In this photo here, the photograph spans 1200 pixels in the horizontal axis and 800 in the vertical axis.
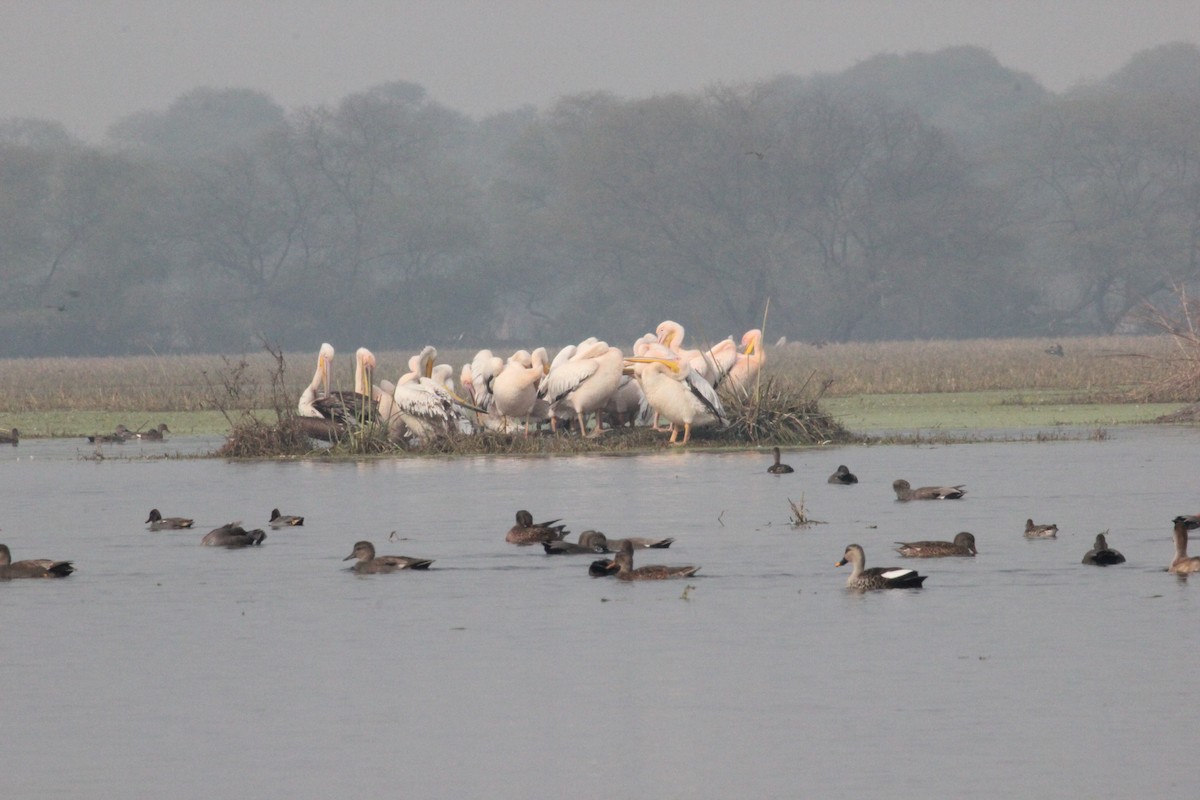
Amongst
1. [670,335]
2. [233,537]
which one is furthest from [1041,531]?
[670,335]

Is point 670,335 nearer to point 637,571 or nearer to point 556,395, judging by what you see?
point 556,395

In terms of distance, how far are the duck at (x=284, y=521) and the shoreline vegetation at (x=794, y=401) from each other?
6105 millimetres

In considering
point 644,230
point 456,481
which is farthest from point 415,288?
point 456,481

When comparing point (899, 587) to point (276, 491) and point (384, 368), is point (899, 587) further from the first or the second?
point (384, 368)

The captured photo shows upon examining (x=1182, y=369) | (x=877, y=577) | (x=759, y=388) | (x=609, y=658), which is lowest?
(x=609, y=658)

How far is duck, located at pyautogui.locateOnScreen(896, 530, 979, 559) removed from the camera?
12359 mm

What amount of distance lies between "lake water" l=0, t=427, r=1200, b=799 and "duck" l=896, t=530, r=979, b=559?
9 cm

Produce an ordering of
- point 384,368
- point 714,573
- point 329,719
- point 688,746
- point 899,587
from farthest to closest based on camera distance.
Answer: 1. point 384,368
2. point 714,573
3. point 899,587
4. point 329,719
5. point 688,746

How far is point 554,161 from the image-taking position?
91250mm

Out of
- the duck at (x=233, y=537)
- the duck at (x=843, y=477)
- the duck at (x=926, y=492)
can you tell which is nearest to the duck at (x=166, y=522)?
the duck at (x=233, y=537)

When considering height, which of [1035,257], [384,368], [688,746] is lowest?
[688,746]

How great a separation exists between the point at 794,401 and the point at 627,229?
190 feet

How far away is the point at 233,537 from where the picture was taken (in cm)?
1377

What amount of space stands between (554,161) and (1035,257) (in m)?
20.5
